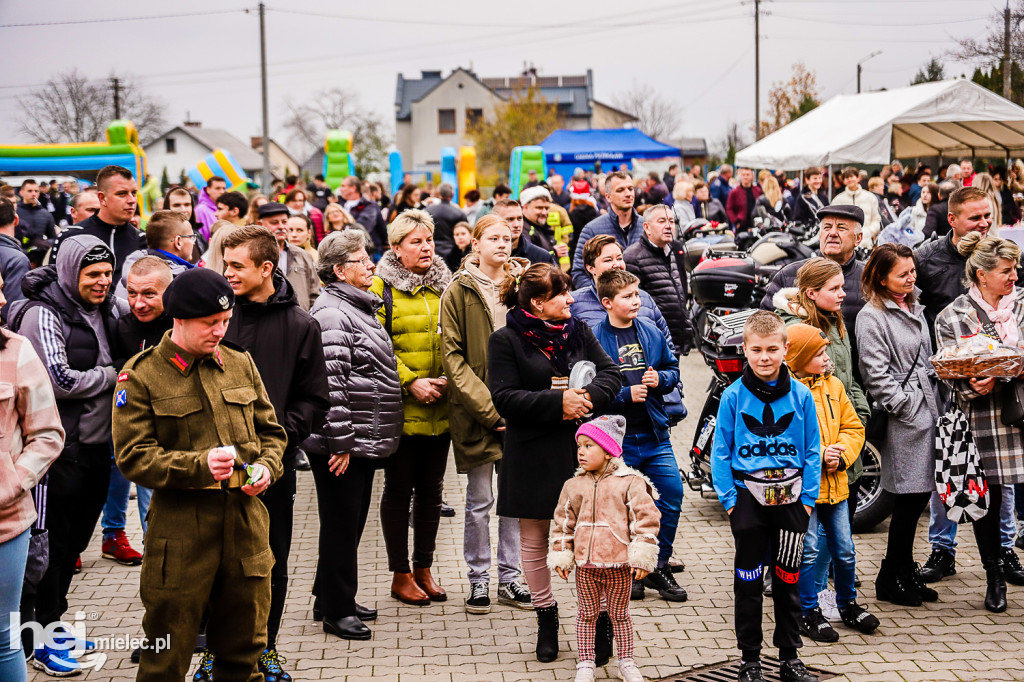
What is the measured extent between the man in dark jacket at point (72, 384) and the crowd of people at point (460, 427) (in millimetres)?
14

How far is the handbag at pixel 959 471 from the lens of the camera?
552 cm

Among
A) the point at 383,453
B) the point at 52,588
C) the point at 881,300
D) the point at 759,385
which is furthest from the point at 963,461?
the point at 52,588

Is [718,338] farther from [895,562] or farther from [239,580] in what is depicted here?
[239,580]

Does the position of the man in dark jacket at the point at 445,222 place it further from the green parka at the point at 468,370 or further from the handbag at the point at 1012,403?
the handbag at the point at 1012,403

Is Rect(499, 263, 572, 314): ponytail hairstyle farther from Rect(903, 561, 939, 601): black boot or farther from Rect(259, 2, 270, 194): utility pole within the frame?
Rect(259, 2, 270, 194): utility pole

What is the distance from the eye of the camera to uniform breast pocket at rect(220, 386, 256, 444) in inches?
155

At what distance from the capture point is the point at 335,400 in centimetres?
537

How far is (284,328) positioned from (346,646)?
67.8 inches

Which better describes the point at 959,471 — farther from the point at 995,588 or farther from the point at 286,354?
the point at 286,354

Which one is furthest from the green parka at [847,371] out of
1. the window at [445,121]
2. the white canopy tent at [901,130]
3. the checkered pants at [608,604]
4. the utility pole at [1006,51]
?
the window at [445,121]

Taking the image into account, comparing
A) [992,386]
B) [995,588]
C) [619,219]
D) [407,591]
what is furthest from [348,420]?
[619,219]

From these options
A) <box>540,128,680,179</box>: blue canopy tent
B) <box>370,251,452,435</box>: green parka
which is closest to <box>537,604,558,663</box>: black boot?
<box>370,251,452,435</box>: green parka

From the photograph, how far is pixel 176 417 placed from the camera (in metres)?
3.83

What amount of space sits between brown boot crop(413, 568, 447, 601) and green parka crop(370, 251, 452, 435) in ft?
2.78
